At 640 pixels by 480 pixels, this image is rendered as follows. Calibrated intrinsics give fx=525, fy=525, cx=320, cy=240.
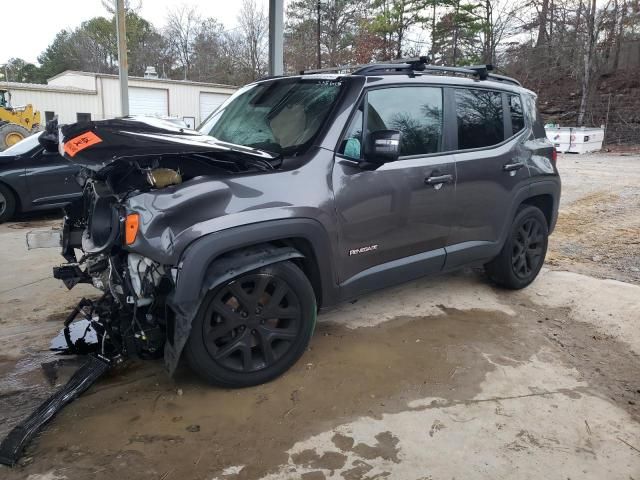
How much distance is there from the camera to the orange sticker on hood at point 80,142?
2.83 m

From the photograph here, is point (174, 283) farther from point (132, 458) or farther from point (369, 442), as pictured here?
point (369, 442)

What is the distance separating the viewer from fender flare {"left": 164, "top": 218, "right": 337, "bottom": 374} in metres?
2.73

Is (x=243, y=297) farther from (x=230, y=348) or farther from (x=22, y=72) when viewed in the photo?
(x=22, y=72)

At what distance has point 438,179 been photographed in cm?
386

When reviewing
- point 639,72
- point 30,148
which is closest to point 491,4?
point 639,72

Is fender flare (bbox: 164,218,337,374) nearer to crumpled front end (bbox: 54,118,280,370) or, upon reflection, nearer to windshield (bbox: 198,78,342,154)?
crumpled front end (bbox: 54,118,280,370)

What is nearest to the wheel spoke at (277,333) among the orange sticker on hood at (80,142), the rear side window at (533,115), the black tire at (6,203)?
the orange sticker on hood at (80,142)

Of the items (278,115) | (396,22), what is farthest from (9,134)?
(396,22)

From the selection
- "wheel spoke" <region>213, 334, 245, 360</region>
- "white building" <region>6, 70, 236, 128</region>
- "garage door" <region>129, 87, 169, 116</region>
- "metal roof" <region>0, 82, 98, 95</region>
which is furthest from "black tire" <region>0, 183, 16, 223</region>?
"garage door" <region>129, 87, 169, 116</region>

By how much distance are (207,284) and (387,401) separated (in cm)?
125

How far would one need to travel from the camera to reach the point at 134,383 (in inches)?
127

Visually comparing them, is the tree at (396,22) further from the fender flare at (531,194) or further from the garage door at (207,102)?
the fender flare at (531,194)

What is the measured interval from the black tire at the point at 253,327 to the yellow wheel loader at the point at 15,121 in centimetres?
1433

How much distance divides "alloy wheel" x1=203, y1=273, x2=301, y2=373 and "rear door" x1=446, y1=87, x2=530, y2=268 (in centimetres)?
162
